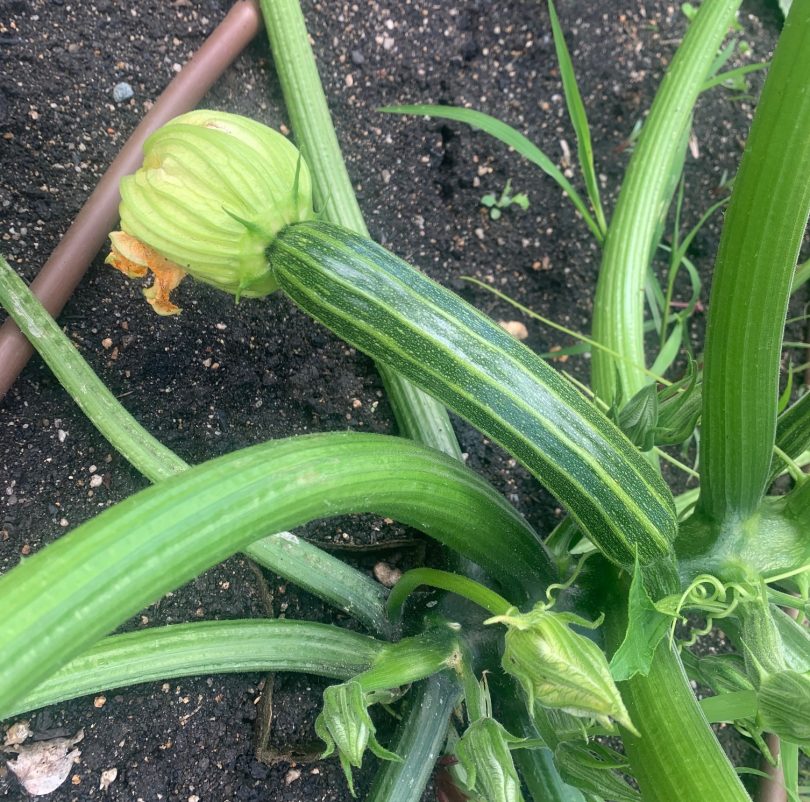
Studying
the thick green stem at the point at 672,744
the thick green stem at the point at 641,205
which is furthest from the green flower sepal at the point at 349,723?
the thick green stem at the point at 641,205

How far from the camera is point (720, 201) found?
77.0 inches

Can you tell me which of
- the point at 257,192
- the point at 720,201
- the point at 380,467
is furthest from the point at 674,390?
the point at 720,201

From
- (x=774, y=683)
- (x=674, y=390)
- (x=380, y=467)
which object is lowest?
(x=774, y=683)

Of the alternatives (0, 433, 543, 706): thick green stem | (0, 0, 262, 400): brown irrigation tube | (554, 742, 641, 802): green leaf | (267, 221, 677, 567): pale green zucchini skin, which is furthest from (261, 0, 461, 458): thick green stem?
(554, 742, 641, 802): green leaf

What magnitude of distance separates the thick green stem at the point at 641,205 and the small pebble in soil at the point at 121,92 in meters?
1.06

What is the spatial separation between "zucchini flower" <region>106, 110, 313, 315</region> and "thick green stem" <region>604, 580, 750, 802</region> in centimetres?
79

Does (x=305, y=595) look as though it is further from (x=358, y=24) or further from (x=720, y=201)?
(x=720, y=201)

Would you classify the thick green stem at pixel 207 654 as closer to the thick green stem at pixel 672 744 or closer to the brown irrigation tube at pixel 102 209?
the thick green stem at pixel 672 744

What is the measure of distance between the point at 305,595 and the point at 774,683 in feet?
2.86

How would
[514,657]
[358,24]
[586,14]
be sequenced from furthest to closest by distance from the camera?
[586,14]
[358,24]
[514,657]

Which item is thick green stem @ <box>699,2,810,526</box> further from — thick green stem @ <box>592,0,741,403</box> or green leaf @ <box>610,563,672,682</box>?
thick green stem @ <box>592,0,741,403</box>

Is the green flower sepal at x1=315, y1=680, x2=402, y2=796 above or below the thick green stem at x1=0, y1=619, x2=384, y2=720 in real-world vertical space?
below

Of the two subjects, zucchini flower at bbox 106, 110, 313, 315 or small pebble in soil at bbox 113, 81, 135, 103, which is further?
small pebble in soil at bbox 113, 81, 135, 103

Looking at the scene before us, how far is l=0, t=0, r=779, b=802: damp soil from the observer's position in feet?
4.33
